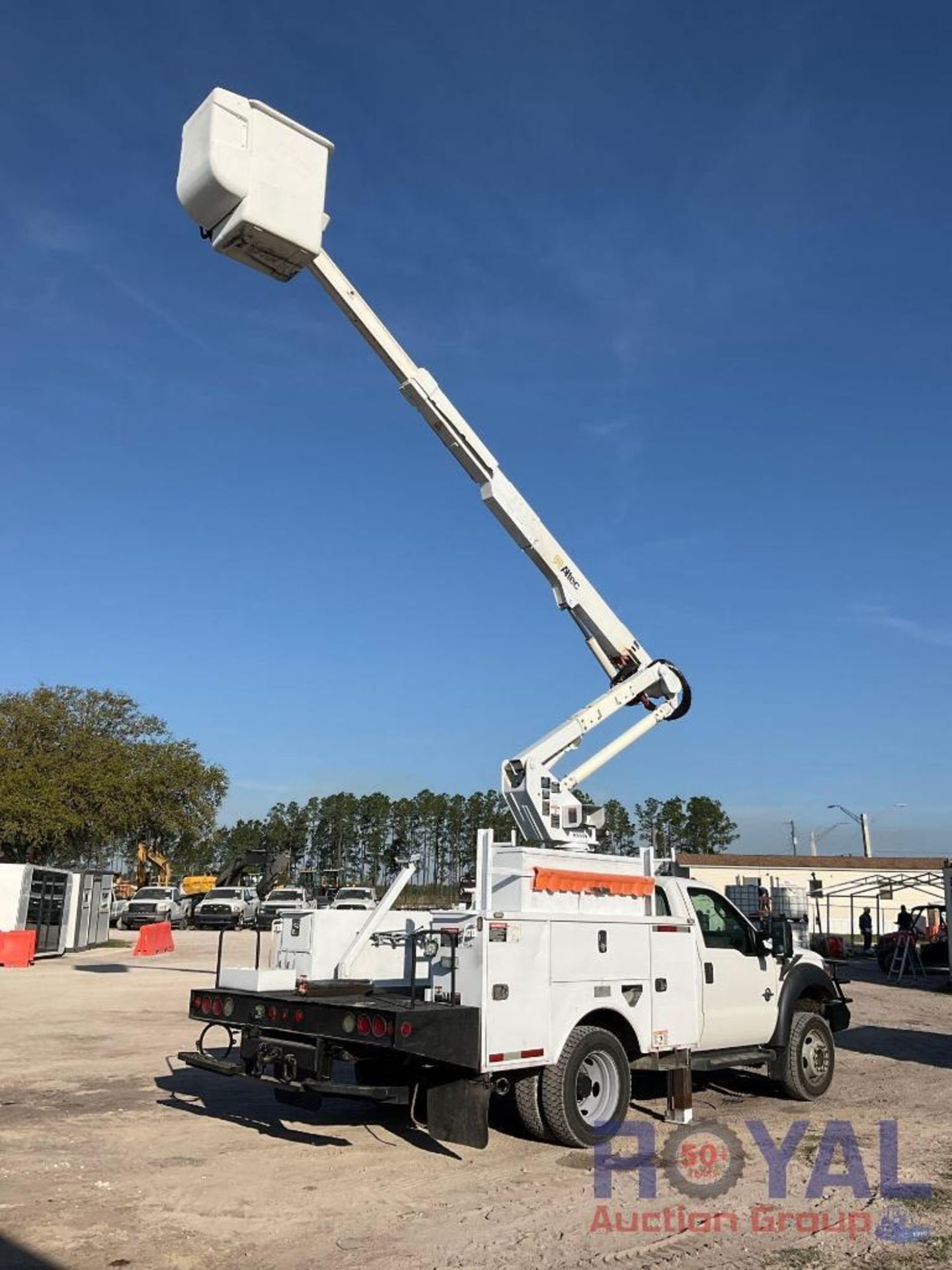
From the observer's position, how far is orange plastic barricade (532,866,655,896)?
7.35m

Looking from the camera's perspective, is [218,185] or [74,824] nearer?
[218,185]

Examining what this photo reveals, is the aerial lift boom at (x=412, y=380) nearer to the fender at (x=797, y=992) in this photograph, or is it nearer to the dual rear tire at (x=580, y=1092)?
the fender at (x=797, y=992)

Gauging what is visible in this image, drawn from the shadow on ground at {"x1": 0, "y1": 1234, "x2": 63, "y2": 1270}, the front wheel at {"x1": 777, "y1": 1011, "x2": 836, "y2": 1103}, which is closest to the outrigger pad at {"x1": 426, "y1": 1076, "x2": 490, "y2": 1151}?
the shadow on ground at {"x1": 0, "y1": 1234, "x2": 63, "y2": 1270}

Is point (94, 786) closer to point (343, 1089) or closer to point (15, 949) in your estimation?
point (15, 949)

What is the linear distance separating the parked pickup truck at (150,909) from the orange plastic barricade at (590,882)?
35147 millimetres

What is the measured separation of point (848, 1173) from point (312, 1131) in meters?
3.93

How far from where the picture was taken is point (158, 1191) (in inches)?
248

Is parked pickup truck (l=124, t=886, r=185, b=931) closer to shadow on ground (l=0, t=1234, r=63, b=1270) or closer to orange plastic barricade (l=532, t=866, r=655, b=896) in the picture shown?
orange plastic barricade (l=532, t=866, r=655, b=896)

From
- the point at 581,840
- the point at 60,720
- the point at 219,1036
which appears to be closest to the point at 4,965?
the point at 219,1036

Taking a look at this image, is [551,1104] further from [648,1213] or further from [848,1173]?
[848,1173]

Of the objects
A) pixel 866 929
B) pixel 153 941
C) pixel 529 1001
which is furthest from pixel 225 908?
pixel 529 1001

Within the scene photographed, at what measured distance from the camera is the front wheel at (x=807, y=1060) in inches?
370

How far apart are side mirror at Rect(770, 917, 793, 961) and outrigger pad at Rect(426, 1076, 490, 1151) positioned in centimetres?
381

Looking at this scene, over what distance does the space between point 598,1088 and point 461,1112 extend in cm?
146
